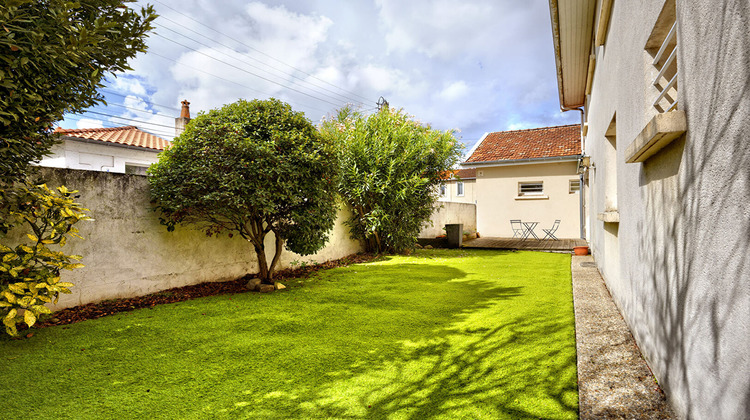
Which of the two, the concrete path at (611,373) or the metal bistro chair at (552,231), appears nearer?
the concrete path at (611,373)

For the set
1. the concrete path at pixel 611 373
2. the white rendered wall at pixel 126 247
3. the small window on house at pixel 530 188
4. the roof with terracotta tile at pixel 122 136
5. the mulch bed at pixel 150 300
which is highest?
the roof with terracotta tile at pixel 122 136

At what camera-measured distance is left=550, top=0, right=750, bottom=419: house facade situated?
1.26 meters

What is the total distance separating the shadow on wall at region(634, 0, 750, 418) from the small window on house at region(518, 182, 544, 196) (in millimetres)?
14251

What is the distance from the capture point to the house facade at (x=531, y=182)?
14969 millimetres

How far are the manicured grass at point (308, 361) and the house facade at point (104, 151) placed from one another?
10.8 metres

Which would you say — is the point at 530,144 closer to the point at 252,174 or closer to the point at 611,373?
the point at 252,174

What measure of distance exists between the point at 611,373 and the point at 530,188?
14.4 meters

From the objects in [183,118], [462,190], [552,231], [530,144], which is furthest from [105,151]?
[462,190]

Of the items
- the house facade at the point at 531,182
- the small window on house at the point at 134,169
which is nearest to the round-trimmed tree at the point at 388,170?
the house facade at the point at 531,182

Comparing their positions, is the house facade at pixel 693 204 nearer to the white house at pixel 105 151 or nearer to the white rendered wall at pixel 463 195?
the white house at pixel 105 151

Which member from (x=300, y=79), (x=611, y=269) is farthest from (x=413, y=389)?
(x=300, y=79)

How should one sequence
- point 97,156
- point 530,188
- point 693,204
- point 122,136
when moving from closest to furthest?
point 693,204 → point 97,156 → point 122,136 → point 530,188

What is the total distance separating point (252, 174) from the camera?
5160 millimetres

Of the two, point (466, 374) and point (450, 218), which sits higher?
point (450, 218)
